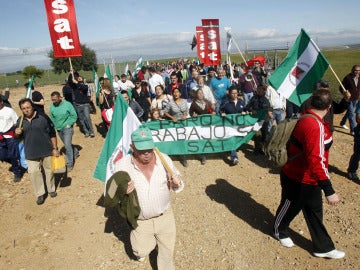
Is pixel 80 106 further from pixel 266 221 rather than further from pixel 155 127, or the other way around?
pixel 266 221

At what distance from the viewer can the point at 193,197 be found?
6016mm

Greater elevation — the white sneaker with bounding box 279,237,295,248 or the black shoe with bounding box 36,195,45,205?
the black shoe with bounding box 36,195,45,205

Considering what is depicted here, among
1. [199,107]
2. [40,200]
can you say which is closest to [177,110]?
[199,107]

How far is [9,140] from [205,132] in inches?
197

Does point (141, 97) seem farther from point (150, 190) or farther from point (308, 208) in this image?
point (308, 208)

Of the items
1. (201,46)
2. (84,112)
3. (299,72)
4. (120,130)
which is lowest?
(84,112)

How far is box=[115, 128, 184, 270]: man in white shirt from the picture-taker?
3297 millimetres

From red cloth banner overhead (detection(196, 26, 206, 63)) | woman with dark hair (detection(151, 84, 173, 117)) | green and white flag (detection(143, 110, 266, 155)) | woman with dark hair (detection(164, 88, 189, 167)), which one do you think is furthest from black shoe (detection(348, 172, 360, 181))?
red cloth banner overhead (detection(196, 26, 206, 63))

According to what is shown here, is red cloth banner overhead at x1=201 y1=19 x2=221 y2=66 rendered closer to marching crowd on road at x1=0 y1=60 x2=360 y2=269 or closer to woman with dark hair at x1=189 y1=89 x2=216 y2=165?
marching crowd on road at x1=0 y1=60 x2=360 y2=269

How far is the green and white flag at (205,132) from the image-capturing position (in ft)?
24.2

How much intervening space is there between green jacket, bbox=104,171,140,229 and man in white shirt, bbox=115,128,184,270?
7 centimetres

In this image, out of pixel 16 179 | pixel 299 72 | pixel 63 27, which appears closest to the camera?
pixel 299 72

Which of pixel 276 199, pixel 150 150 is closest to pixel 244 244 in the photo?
pixel 276 199

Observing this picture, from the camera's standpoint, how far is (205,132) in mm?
7488
